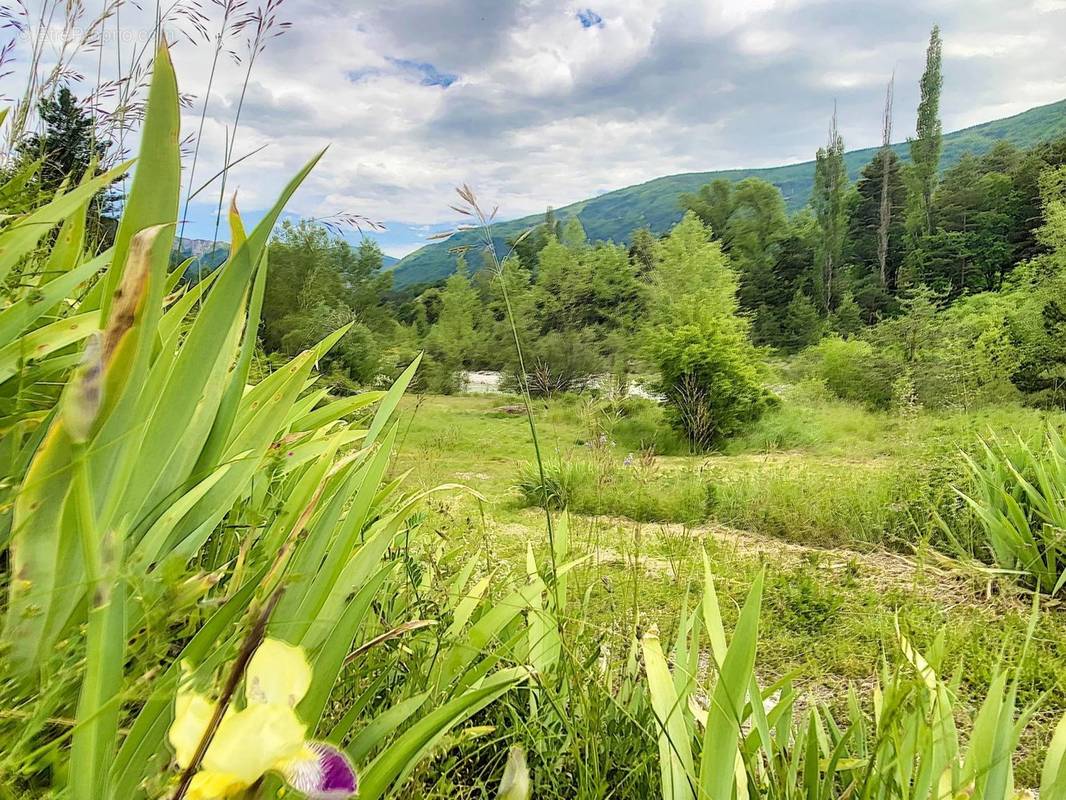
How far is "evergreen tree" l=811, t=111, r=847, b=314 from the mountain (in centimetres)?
3755

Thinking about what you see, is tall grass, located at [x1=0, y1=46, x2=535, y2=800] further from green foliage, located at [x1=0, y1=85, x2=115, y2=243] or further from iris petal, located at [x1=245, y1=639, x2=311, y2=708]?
green foliage, located at [x1=0, y1=85, x2=115, y2=243]

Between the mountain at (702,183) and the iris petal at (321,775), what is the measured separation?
69703 mm

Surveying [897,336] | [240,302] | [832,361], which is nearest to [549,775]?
[240,302]

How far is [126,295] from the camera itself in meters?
0.42

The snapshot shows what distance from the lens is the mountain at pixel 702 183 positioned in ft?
257

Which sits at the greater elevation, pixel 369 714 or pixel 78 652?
pixel 78 652

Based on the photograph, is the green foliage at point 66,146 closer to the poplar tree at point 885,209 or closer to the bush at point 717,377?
the bush at point 717,377

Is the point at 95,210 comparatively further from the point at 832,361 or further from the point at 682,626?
the point at 832,361

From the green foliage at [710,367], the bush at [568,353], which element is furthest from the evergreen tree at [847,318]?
the green foliage at [710,367]

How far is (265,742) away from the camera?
27cm

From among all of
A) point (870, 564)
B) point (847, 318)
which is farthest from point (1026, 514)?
point (847, 318)

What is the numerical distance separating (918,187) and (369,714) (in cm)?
4607

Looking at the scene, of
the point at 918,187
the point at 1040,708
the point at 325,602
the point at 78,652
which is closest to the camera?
the point at 78,652

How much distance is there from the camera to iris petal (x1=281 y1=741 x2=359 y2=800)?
0.94ft
